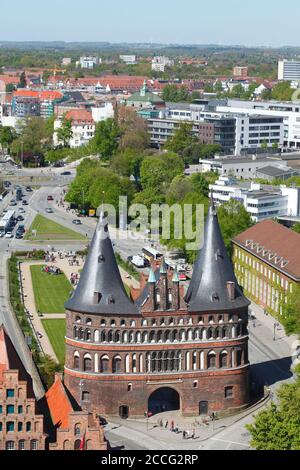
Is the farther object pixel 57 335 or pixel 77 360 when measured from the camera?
pixel 57 335

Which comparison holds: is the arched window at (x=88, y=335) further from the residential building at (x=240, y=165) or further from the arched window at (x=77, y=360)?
the residential building at (x=240, y=165)

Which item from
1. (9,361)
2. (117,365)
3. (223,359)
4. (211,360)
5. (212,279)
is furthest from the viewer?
(212,279)

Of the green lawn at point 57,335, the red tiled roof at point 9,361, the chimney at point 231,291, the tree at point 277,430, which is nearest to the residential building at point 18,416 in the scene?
the red tiled roof at point 9,361

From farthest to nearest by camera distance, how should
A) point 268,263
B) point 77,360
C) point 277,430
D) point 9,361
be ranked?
point 268,263, point 77,360, point 9,361, point 277,430

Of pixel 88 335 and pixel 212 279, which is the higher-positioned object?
pixel 212 279

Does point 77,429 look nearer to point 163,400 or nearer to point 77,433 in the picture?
point 77,433

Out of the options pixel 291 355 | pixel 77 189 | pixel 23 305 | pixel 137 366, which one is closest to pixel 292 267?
pixel 291 355

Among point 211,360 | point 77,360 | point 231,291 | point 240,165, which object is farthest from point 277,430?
point 240,165
